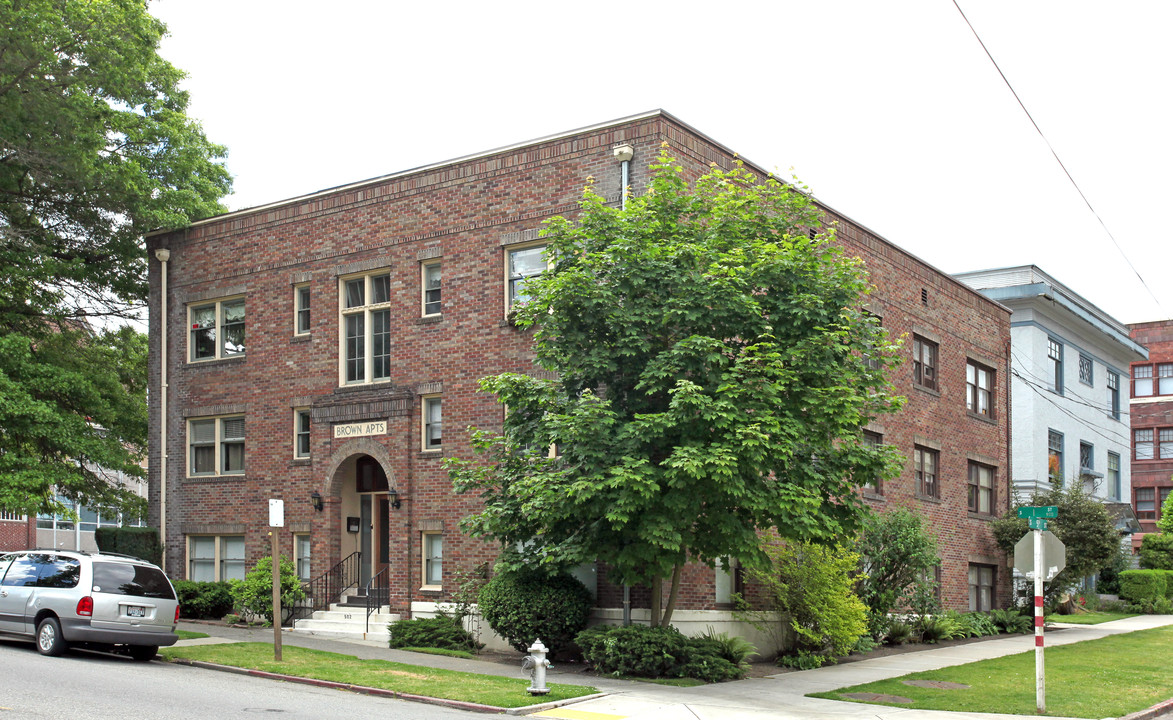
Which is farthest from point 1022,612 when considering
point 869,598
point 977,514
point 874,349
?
point 874,349

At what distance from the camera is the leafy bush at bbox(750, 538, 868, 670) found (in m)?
21.4

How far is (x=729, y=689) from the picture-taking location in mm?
17406

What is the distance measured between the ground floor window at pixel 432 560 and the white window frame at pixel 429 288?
4697 millimetres

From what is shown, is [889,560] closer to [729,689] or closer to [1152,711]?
[729,689]

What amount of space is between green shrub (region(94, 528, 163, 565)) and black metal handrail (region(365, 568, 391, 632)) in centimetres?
611

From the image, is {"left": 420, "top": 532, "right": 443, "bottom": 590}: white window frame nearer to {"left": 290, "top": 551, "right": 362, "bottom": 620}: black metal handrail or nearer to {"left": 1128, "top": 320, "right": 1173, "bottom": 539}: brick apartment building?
{"left": 290, "top": 551, "right": 362, "bottom": 620}: black metal handrail

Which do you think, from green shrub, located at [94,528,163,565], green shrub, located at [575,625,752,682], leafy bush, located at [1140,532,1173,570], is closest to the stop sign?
green shrub, located at [575,625,752,682]

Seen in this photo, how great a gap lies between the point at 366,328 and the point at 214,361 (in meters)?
5.04

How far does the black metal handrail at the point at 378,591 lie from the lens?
940 inches

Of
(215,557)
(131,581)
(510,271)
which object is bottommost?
(215,557)

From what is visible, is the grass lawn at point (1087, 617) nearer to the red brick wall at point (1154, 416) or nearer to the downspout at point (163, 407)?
the red brick wall at point (1154, 416)

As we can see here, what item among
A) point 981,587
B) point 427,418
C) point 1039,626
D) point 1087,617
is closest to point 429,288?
point 427,418

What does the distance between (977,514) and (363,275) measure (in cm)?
1917

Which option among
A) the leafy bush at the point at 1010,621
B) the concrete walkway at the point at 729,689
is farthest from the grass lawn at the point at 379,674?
the leafy bush at the point at 1010,621
